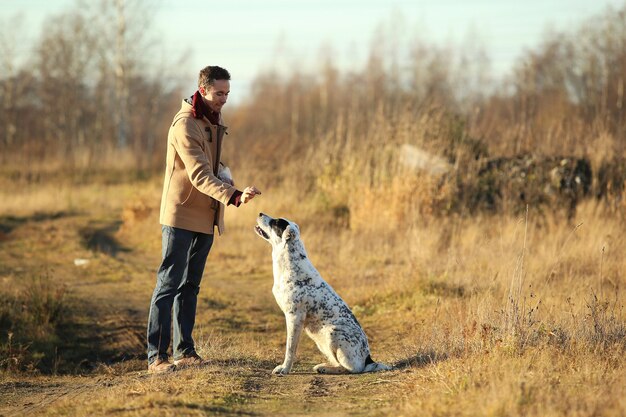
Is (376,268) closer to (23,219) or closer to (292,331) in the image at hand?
(292,331)

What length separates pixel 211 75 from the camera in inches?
245

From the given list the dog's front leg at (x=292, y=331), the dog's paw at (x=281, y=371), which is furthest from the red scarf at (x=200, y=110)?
the dog's paw at (x=281, y=371)

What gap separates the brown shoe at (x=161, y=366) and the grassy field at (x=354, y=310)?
146mm

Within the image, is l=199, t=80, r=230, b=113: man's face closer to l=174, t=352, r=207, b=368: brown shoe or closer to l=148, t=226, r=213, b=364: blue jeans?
l=148, t=226, r=213, b=364: blue jeans

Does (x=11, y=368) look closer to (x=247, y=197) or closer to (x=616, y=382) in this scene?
(x=247, y=197)

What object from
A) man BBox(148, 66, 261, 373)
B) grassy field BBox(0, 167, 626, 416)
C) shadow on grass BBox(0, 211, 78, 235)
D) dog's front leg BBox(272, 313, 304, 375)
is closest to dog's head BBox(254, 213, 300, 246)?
man BBox(148, 66, 261, 373)

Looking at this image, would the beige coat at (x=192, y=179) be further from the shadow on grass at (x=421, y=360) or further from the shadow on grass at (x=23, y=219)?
the shadow on grass at (x=23, y=219)

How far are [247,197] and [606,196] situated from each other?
33.9ft

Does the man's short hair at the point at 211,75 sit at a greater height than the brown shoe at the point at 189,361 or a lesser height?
greater

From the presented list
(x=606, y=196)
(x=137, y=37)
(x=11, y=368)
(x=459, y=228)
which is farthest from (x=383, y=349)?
(x=137, y=37)

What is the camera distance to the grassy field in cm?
542

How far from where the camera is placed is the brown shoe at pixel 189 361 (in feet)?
21.3

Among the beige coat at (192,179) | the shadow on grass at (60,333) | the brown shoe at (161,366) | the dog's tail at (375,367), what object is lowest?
the shadow on grass at (60,333)

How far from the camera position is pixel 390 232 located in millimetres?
13578
